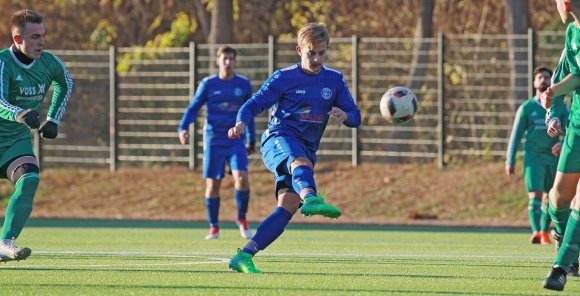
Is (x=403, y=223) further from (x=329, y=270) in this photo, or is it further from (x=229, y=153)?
(x=329, y=270)

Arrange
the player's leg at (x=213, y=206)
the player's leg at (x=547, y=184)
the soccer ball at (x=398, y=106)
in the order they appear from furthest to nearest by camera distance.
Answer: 1. the player's leg at (x=213, y=206)
2. the player's leg at (x=547, y=184)
3. the soccer ball at (x=398, y=106)

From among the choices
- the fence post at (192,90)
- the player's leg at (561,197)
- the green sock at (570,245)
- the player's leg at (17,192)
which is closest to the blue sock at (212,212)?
the player's leg at (17,192)

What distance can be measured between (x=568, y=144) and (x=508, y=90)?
51.9ft

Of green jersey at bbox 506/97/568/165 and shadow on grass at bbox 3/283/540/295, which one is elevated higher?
green jersey at bbox 506/97/568/165

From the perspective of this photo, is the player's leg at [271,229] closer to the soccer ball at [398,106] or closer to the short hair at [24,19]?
the soccer ball at [398,106]

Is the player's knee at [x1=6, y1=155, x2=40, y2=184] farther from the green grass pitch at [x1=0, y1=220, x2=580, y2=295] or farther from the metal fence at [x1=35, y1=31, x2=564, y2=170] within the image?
the metal fence at [x1=35, y1=31, x2=564, y2=170]

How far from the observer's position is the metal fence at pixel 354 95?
25500 millimetres

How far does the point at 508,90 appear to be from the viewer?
25.3m

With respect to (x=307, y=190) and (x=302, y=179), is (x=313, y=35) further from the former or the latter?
(x=307, y=190)

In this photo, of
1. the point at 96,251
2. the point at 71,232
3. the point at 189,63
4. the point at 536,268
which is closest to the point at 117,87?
the point at 189,63

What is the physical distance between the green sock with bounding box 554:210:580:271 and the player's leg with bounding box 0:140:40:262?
12.6 ft

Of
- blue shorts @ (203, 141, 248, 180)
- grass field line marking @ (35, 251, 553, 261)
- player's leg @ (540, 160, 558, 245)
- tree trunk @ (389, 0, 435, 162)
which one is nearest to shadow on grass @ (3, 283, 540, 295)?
grass field line marking @ (35, 251, 553, 261)

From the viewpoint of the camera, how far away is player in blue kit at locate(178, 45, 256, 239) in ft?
55.1

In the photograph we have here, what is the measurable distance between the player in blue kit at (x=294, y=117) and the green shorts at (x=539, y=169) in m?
5.95
